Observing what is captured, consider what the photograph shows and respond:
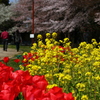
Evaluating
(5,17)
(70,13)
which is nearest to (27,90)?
(70,13)

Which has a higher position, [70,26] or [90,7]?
[90,7]

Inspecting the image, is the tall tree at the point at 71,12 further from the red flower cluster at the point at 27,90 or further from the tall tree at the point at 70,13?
the red flower cluster at the point at 27,90

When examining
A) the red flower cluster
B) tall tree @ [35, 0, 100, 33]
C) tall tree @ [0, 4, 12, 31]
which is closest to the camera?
the red flower cluster

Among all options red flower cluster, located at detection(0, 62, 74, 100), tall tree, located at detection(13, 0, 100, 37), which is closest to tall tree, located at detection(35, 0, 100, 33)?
tall tree, located at detection(13, 0, 100, 37)

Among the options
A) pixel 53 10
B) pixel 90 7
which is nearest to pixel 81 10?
pixel 90 7

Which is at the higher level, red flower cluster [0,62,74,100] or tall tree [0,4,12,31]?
tall tree [0,4,12,31]

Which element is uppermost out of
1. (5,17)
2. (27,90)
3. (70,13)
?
(5,17)

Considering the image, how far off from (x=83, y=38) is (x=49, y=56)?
29105 millimetres

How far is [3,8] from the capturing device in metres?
47.4

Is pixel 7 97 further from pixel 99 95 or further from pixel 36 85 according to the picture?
pixel 99 95

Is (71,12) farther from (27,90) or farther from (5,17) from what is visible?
(27,90)

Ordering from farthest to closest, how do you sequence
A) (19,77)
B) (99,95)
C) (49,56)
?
(49,56) → (99,95) → (19,77)

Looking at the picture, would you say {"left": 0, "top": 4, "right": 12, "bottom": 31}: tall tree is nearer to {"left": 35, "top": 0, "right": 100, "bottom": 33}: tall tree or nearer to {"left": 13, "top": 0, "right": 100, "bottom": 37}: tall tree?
{"left": 13, "top": 0, "right": 100, "bottom": 37}: tall tree

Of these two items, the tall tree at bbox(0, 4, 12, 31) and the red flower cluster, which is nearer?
the red flower cluster
